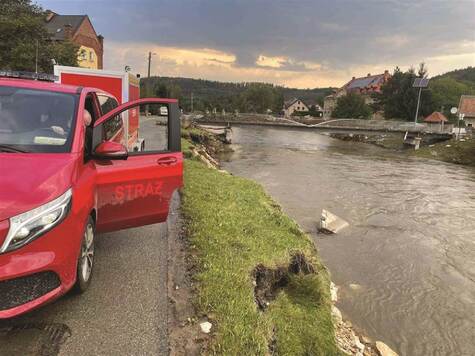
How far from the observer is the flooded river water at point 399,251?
6105 mm

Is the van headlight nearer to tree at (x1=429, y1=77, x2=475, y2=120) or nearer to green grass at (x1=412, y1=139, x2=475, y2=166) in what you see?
green grass at (x1=412, y1=139, x2=475, y2=166)

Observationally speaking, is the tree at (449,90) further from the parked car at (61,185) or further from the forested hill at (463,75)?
the parked car at (61,185)

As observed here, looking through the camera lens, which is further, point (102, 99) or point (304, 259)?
point (304, 259)

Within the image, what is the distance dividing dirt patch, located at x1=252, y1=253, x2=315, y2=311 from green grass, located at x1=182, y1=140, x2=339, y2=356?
0.08 meters

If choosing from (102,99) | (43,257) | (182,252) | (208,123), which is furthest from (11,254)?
(208,123)

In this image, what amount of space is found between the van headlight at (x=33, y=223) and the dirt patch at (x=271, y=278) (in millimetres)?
2356

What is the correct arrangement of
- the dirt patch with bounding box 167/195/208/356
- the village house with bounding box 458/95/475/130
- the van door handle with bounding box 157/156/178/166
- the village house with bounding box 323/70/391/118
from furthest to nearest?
the village house with bounding box 323/70/391/118 → the village house with bounding box 458/95/475/130 → the van door handle with bounding box 157/156/178/166 → the dirt patch with bounding box 167/195/208/356

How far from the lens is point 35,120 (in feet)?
12.4

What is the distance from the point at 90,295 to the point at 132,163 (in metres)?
1.37

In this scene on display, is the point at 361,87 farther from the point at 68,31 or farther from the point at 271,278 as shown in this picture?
the point at 271,278

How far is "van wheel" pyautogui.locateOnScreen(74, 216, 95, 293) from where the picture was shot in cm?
353

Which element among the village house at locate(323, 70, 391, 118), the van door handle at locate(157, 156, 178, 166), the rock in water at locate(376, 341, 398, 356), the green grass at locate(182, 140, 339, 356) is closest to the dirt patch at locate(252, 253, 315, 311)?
the green grass at locate(182, 140, 339, 356)

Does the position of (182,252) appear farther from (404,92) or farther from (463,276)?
(404,92)

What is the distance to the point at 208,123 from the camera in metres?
53.9
